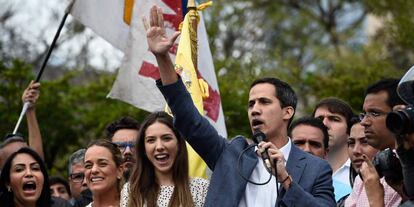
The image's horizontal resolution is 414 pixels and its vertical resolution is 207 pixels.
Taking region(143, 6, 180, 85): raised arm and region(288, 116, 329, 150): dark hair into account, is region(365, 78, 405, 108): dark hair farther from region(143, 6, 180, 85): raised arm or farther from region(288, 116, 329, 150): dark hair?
region(288, 116, 329, 150): dark hair

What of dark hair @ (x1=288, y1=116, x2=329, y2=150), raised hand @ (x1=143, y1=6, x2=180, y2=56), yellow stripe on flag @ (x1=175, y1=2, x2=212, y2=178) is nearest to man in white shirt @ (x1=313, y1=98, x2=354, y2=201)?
dark hair @ (x1=288, y1=116, x2=329, y2=150)

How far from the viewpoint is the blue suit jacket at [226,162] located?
25.4ft

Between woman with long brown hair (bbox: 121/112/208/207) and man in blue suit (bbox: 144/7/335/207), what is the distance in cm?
64

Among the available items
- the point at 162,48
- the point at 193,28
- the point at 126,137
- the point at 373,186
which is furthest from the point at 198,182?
the point at 193,28

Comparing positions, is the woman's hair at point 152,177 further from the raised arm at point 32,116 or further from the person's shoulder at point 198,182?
the raised arm at point 32,116

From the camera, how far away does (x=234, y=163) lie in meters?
7.89

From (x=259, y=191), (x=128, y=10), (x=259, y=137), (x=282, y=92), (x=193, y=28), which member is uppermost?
(x=128, y=10)

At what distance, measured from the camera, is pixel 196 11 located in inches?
418

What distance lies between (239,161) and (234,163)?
0.16 feet

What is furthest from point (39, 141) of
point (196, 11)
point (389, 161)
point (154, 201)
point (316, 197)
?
point (389, 161)

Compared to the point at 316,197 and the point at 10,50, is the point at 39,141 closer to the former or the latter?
the point at 316,197

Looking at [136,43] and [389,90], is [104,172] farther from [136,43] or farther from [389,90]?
[136,43]

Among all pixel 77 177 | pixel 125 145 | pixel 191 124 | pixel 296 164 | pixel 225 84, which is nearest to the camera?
pixel 191 124

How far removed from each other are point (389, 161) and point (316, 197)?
2.89ft
